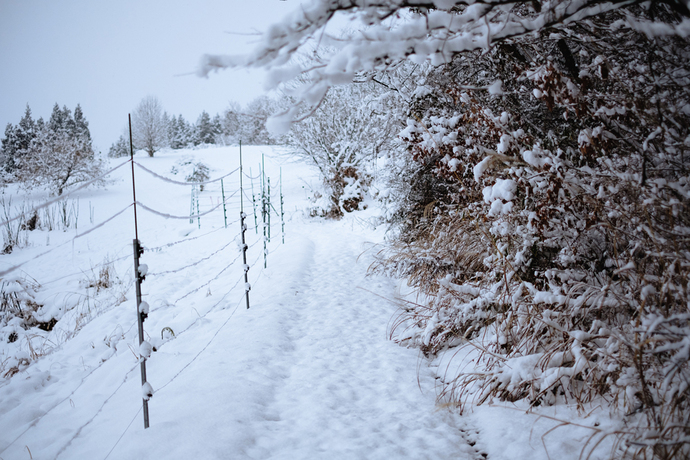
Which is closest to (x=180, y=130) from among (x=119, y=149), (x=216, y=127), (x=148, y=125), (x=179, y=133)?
(x=179, y=133)

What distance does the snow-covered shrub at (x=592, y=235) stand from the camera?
165 cm

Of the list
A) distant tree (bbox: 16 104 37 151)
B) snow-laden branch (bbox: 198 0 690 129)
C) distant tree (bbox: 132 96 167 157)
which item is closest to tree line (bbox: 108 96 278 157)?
distant tree (bbox: 132 96 167 157)

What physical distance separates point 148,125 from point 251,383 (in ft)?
125

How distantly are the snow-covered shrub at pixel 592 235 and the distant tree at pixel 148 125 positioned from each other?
122 ft

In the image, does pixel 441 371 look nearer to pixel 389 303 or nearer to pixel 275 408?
pixel 275 408

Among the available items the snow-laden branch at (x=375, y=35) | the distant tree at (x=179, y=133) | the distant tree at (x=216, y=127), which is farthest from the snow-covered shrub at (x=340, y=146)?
the distant tree at (x=216, y=127)

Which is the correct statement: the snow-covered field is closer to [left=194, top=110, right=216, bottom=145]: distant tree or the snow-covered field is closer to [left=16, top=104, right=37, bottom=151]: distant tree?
[left=16, top=104, right=37, bottom=151]: distant tree

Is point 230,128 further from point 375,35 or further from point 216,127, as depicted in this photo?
point 375,35

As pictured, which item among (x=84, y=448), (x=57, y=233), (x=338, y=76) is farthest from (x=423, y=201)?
(x=57, y=233)

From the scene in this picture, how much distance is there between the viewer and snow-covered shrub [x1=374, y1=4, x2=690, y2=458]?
65.1 inches

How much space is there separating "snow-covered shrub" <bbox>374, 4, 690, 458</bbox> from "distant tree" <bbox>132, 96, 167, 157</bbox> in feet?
122

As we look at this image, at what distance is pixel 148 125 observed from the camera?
34.0 meters

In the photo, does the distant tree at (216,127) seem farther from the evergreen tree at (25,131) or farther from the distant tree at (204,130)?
the evergreen tree at (25,131)

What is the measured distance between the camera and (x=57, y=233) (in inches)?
461
